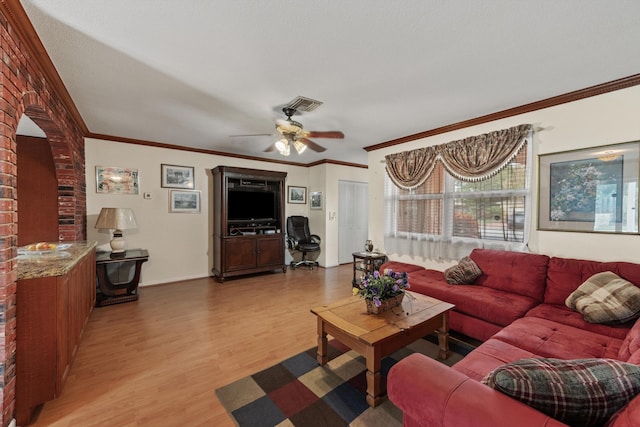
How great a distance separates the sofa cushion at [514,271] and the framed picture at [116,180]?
5.05 m

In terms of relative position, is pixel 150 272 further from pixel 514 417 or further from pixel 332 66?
pixel 514 417

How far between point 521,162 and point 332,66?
93.5 inches

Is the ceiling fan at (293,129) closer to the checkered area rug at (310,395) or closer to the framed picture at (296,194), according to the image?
the checkered area rug at (310,395)

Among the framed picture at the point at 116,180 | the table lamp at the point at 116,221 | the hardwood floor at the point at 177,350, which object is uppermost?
the framed picture at the point at 116,180

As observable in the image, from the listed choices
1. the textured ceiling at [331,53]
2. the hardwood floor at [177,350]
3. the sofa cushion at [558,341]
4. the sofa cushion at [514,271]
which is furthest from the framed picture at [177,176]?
the sofa cushion at [558,341]

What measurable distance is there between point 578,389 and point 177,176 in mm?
5235

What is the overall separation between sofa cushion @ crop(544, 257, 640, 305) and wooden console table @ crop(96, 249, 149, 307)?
15.7 feet

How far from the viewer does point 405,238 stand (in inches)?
160

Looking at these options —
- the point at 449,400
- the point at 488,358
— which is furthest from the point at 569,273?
the point at 449,400

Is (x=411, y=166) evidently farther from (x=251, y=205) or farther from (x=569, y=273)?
(x=251, y=205)

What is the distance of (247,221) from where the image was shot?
5219mm

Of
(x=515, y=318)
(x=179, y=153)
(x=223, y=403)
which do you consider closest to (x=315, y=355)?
(x=223, y=403)

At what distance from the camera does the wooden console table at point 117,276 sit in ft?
11.6

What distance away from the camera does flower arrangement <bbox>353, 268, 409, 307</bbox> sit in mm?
2109
